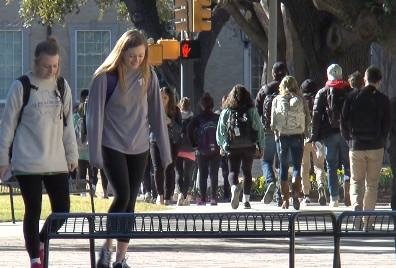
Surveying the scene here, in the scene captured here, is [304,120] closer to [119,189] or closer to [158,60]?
[158,60]

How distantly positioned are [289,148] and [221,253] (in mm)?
5513

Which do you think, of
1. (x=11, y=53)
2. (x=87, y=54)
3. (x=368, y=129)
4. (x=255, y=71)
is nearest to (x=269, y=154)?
(x=368, y=129)

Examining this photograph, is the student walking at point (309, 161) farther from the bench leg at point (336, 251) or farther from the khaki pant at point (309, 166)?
the bench leg at point (336, 251)

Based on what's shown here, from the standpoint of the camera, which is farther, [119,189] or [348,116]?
[348,116]

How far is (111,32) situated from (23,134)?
1316 inches

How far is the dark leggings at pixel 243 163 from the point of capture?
59.2 ft

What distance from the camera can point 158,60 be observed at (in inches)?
890

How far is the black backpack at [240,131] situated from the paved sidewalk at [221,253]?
414 centimetres

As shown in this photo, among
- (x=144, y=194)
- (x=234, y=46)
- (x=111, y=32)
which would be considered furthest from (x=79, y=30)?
(x=144, y=194)

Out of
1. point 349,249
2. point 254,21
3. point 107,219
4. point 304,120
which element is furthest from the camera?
point 254,21

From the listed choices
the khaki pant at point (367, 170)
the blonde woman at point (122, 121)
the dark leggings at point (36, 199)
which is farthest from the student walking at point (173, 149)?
the dark leggings at point (36, 199)

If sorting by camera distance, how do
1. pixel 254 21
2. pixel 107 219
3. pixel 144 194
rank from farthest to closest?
pixel 254 21 < pixel 144 194 < pixel 107 219

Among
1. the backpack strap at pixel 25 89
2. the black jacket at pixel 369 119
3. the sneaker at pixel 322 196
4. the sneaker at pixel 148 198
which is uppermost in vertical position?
the backpack strap at pixel 25 89

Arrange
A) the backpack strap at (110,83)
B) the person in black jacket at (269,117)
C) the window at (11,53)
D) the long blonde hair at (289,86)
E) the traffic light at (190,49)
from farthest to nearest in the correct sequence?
1. the window at (11,53)
2. the traffic light at (190,49)
3. the person in black jacket at (269,117)
4. the long blonde hair at (289,86)
5. the backpack strap at (110,83)
